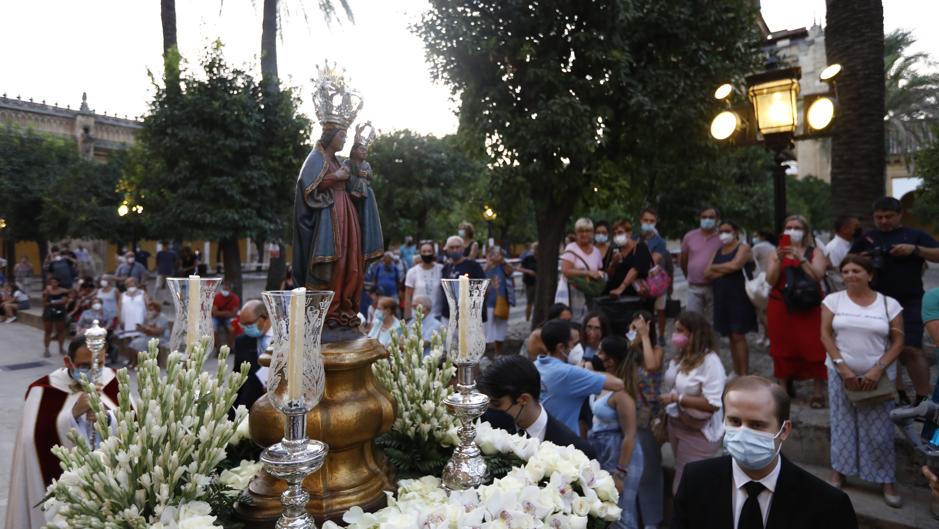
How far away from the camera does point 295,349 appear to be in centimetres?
159

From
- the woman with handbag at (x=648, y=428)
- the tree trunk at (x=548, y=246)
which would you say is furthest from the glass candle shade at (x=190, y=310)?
the tree trunk at (x=548, y=246)

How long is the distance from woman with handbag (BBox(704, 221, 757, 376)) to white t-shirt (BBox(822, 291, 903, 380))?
158 cm

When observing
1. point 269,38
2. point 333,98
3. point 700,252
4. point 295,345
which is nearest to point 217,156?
point 269,38

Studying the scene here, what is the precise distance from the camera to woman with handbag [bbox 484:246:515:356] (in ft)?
29.4

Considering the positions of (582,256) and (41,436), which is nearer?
(41,436)

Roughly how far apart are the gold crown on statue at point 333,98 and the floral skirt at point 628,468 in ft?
9.63

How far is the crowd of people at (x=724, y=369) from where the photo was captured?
7.46ft

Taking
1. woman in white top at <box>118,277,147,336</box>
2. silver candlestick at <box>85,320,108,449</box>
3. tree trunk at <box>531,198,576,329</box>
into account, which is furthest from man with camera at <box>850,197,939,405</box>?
woman in white top at <box>118,277,147,336</box>

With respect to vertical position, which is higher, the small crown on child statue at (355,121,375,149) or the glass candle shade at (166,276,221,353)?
the small crown on child statue at (355,121,375,149)

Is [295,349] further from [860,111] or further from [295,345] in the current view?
[860,111]

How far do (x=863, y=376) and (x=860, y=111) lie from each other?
4.28m

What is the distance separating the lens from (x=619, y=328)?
22.2 feet

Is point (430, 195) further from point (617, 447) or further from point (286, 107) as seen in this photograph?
point (617, 447)

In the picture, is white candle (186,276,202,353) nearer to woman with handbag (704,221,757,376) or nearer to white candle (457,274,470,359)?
white candle (457,274,470,359)
